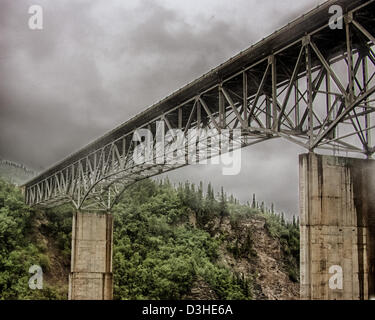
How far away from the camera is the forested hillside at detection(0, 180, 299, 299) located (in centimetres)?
6838

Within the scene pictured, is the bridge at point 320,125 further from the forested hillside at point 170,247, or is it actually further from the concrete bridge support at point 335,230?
the forested hillside at point 170,247

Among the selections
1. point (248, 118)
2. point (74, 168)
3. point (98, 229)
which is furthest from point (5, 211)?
point (248, 118)

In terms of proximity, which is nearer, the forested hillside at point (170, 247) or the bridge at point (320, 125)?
the bridge at point (320, 125)

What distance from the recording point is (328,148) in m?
22.3

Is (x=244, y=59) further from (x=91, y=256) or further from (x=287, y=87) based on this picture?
(x=91, y=256)

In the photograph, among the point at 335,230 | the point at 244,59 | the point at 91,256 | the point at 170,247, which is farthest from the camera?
the point at 170,247

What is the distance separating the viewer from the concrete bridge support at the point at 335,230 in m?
20.5

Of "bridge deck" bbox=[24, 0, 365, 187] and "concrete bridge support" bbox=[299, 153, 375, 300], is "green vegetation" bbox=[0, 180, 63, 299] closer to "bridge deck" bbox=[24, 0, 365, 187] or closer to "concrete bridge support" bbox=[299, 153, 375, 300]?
"bridge deck" bbox=[24, 0, 365, 187]

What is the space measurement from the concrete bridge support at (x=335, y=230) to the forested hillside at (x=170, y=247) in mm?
48602

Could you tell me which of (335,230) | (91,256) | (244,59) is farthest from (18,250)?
(335,230)

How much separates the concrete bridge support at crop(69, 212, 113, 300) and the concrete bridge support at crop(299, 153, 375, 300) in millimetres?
26583

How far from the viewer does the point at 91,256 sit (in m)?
44.8

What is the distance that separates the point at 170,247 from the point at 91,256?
42.4m

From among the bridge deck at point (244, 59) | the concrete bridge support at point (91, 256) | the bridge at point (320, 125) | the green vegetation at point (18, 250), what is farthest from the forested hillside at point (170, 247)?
the bridge at point (320, 125)
